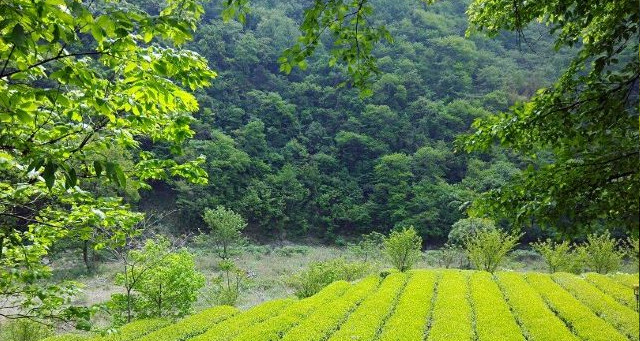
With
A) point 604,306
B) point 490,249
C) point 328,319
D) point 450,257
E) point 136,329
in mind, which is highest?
point 490,249

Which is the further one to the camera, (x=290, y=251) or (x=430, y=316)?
(x=290, y=251)

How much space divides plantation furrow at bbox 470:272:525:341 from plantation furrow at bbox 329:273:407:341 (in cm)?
210

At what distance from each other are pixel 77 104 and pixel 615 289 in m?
14.8

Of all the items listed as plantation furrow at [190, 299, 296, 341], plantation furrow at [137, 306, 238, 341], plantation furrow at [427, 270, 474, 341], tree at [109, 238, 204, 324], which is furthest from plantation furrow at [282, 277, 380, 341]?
tree at [109, 238, 204, 324]

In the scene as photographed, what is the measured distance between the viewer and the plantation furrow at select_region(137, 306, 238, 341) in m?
8.71

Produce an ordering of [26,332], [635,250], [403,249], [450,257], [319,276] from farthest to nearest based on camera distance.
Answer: [450,257]
[403,249]
[319,276]
[26,332]
[635,250]

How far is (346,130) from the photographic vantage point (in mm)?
43125

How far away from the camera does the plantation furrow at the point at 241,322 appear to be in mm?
8508

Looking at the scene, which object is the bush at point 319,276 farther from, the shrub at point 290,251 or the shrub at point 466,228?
the shrub at point 290,251

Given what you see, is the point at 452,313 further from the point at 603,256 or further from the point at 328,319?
the point at 603,256

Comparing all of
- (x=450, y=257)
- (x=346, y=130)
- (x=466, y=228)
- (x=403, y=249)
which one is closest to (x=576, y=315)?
(x=403, y=249)

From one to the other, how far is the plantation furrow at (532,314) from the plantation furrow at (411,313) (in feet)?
6.80

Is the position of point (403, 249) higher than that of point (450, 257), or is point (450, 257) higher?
point (403, 249)

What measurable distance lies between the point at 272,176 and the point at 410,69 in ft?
69.7
